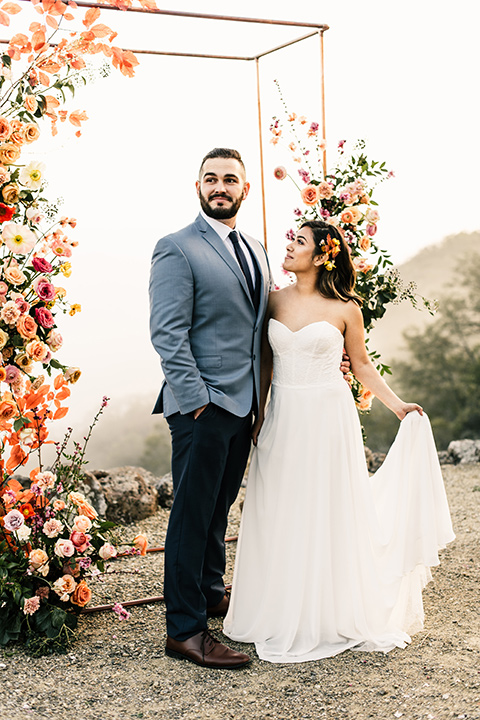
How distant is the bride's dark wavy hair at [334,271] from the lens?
132 inches

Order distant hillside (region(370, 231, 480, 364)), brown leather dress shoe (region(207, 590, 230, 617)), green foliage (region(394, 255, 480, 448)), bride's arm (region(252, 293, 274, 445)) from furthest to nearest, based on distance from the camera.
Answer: distant hillside (region(370, 231, 480, 364))
green foliage (region(394, 255, 480, 448))
brown leather dress shoe (region(207, 590, 230, 617))
bride's arm (region(252, 293, 274, 445))

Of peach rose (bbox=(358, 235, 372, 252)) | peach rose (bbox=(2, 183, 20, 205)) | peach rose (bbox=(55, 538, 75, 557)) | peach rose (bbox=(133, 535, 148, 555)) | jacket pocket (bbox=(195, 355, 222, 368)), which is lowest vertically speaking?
peach rose (bbox=(133, 535, 148, 555))

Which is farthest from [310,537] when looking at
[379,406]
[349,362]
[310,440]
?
[379,406]

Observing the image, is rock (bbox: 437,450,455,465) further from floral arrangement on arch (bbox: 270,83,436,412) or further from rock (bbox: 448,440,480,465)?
floral arrangement on arch (bbox: 270,83,436,412)

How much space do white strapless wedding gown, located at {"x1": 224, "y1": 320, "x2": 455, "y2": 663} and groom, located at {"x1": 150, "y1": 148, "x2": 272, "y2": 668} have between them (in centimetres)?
19

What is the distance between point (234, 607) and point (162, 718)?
2.48 ft

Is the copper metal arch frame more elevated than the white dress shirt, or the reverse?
the copper metal arch frame

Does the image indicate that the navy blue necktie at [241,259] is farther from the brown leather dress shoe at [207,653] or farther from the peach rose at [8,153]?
the brown leather dress shoe at [207,653]

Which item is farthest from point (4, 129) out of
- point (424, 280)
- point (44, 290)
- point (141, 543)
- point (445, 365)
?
point (424, 280)

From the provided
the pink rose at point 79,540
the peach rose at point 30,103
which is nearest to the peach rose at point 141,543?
the pink rose at point 79,540

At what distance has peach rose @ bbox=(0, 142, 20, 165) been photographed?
9.90ft

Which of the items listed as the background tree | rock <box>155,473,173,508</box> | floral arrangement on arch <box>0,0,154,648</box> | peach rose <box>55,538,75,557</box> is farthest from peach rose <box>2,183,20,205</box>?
the background tree

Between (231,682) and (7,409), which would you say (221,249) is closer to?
(7,409)

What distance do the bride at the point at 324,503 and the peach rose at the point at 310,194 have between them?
58cm
